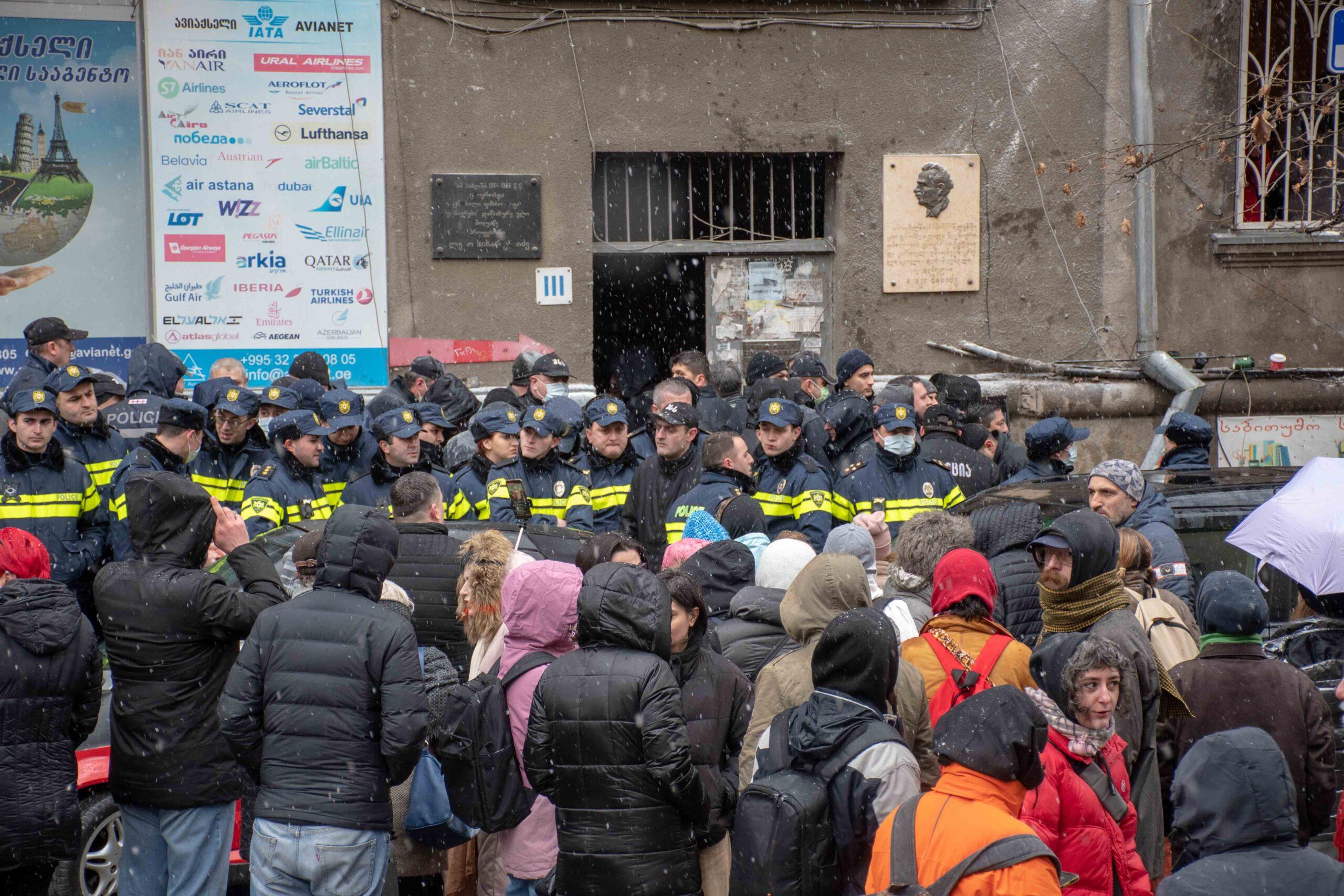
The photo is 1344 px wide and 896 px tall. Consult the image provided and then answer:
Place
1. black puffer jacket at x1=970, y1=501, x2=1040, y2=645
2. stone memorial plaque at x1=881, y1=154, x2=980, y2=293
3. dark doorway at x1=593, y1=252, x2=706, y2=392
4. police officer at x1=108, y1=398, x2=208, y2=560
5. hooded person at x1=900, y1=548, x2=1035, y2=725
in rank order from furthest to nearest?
dark doorway at x1=593, y1=252, x2=706, y2=392 → stone memorial plaque at x1=881, y1=154, x2=980, y2=293 → police officer at x1=108, y1=398, x2=208, y2=560 → black puffer jacket at x1=970, y1=501, x2=1040, y2=645 → hooded person at x1=900, y1=548, x2=1035, y2=725

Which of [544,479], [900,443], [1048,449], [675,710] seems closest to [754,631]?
[675,710]

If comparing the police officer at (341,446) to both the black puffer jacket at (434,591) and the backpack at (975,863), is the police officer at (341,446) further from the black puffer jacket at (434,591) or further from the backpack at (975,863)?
the backpack at (975,863)

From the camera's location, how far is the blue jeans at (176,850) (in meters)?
4.77

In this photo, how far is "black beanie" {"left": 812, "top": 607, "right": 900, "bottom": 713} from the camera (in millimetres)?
3725

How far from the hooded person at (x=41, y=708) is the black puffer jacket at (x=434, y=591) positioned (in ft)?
4.34

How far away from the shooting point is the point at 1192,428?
7633mm


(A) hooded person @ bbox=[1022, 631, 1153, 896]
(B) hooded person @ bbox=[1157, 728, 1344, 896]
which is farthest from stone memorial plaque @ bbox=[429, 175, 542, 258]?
(B) hooded person @ bbox=[1157, 728, 1344, 896]

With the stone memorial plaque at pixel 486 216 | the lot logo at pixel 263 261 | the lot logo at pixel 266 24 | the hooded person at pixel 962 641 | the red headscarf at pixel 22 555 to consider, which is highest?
the lot logo at pixel 266 24

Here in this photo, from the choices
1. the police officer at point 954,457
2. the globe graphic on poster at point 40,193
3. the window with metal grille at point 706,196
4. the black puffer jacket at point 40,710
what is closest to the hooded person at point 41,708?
the black puffer jacket at point 40,710

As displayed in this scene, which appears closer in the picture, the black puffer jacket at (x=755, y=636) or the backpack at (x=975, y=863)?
the backpack at (x=975, y=863)

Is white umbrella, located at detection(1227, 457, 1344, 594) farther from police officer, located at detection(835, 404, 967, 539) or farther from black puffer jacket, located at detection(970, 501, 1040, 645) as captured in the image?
police officer, located at detection(835, 404, 967, 539)

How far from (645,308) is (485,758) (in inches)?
362

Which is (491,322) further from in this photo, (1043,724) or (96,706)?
(1043,724)

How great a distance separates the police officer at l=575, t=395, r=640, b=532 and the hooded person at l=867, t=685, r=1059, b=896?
4892 mm
